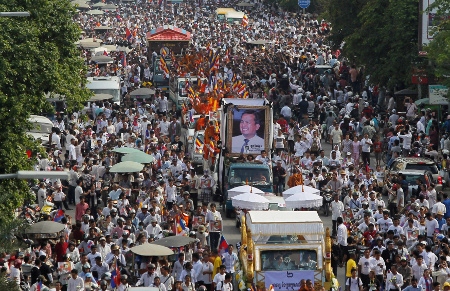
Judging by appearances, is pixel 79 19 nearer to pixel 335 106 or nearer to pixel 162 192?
pixel 335 106

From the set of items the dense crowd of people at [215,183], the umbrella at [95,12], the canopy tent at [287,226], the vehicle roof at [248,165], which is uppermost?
the canopy tent at [287,226]

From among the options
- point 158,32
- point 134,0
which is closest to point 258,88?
point 158,32

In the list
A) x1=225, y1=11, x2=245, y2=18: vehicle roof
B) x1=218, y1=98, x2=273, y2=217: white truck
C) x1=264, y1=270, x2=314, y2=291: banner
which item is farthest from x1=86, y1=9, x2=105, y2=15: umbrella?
x1=264, y1=270, x2=314, y2=291: banner

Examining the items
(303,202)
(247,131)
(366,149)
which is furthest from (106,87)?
(303,202)

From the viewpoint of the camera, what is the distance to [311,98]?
51.0m

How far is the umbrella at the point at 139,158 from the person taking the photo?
37438 millimetres

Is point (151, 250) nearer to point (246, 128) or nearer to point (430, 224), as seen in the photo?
point (430, 224)

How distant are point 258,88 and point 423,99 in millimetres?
8826

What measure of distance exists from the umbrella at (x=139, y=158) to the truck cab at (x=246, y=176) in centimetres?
298

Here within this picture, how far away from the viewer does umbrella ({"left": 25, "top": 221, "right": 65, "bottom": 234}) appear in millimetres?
29453

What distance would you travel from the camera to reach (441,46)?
41.6 metres

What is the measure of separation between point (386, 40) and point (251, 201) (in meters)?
19.5

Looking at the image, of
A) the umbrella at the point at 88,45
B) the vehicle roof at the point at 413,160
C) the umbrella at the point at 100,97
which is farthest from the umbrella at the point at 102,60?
the vehicle roof at the point at 413,160

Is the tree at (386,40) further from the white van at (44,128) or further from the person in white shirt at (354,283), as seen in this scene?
the person in white shirt at (354,283)
